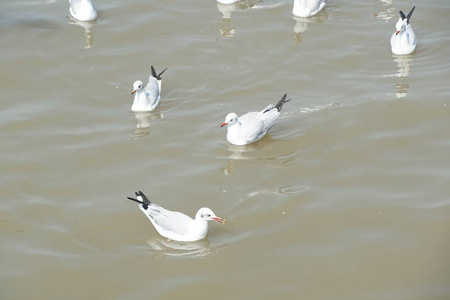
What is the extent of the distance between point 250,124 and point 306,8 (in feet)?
13.0

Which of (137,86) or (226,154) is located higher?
(137,86)

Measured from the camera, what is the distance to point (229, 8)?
14.7 m

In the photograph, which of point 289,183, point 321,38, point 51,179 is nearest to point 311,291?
point 289,183

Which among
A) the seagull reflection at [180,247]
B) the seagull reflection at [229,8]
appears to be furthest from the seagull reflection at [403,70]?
the seagull reflection at [180,247]

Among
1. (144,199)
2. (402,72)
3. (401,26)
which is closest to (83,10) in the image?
(401,26)

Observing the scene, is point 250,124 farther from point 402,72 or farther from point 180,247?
point 402,72

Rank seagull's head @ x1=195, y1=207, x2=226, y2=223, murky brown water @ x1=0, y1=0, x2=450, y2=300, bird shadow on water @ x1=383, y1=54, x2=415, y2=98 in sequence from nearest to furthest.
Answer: murky brown water @ x1=0, y1=0, x2=450, y2=300
seagull's head @ x1=195, y1=207, x2=226, y2=223
bird shadow on water @ x1=383, y1=54, x2=415, y2=98

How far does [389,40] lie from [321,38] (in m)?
1.09

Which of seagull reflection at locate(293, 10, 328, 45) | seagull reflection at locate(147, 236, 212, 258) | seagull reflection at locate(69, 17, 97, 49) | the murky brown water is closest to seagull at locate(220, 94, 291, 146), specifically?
the murky brown water

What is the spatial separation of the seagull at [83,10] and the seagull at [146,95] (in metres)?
2.80

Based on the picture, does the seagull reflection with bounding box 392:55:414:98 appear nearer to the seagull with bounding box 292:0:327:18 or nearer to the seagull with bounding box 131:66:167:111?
the seagull with bounding box 292:0:327:18

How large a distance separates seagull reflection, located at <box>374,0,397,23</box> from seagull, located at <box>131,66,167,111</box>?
4406mm

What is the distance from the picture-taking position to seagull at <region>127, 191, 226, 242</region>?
904cm

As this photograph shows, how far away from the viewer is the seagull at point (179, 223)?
9.04 meters
